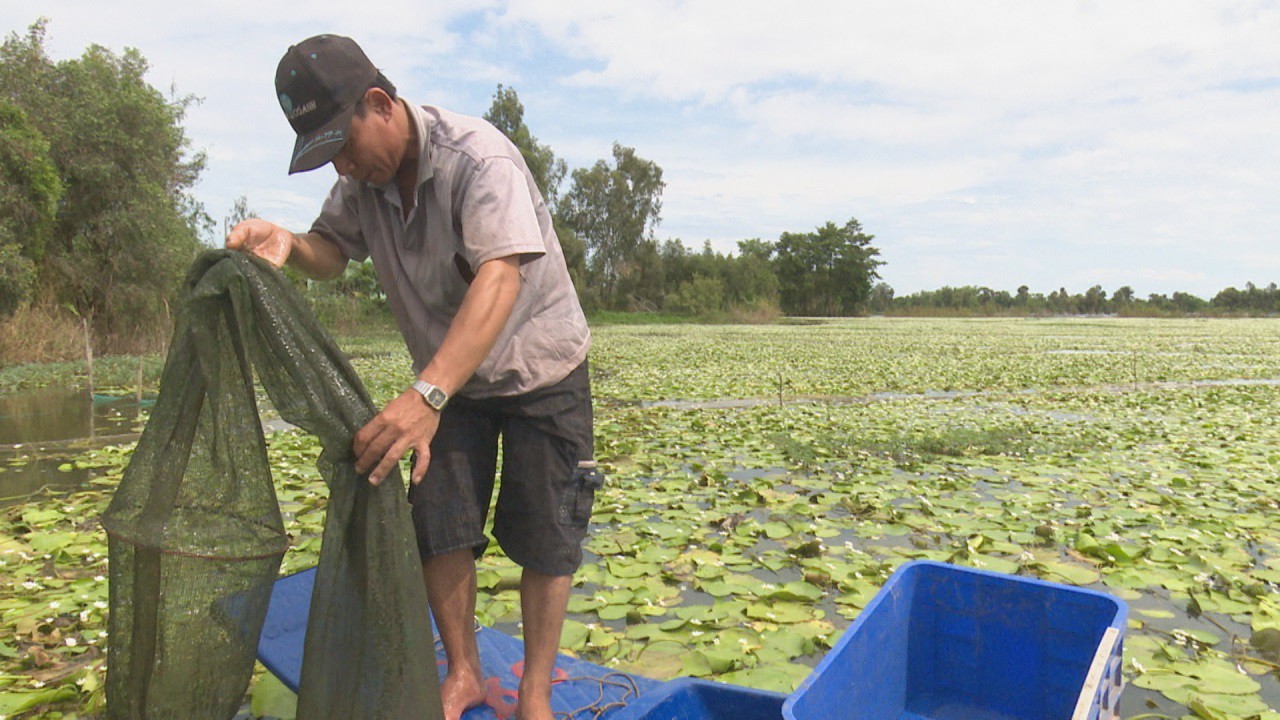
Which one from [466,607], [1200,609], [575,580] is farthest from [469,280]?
[1200,609]

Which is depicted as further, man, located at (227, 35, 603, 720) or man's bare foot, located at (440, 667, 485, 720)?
man's bare foot, located at (440, 667, 485, 720)

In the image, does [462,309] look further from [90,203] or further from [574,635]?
[90,203]

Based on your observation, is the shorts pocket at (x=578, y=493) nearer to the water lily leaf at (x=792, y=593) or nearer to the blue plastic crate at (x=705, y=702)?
the blue plastic crate at (x=705, y=702)

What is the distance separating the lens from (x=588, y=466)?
6.40 ft

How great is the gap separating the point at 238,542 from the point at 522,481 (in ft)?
2.02

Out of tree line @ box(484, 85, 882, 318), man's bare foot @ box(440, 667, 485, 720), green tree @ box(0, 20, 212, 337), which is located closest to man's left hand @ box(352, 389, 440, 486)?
man's bare foot @ box(440, 667, 485, 720)

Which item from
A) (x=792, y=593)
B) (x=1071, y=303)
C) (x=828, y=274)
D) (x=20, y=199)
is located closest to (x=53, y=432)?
(x=792, y=593)

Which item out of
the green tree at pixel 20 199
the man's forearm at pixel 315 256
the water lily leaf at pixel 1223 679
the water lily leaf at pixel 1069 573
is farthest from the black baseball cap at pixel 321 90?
the green tree at pixel 20 199

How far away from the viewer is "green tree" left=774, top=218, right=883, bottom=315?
65750 millimetres

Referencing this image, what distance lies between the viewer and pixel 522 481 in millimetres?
1908

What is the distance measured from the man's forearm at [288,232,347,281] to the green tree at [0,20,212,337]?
1727 cm

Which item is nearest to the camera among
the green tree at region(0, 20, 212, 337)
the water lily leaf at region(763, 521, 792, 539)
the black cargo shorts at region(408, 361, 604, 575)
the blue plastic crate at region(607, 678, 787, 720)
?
the blue plastic crate at region(607, 678, 787, 720)

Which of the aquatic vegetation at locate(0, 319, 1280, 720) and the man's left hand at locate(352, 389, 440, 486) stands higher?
the man's left hand at locate(352, 389, 440, 486)

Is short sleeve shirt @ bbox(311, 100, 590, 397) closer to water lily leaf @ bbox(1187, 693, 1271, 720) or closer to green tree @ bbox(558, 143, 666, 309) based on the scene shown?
water lily leaf @ bbox(1187, 693, 1271, 720)
